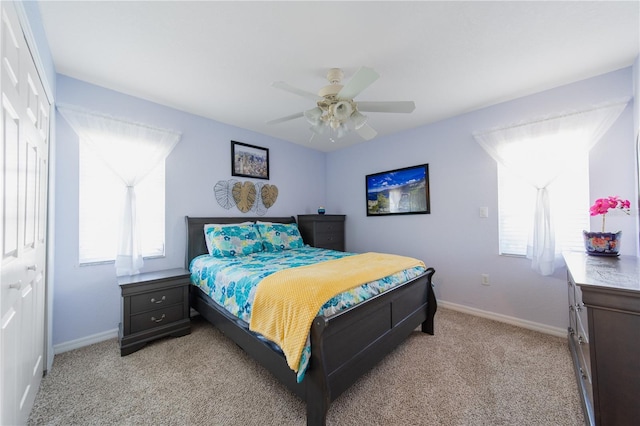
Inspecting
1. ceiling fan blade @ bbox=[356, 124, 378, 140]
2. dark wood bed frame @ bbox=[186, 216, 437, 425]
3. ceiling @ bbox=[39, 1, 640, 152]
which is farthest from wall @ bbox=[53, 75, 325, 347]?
ceiling fan blade @ bbox=[356, 124, 378, 140]

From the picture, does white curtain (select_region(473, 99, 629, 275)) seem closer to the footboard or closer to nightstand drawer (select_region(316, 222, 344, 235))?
the footboard

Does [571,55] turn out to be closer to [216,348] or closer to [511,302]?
[511,302]

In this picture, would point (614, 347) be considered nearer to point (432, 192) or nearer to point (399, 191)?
point (432, 192)

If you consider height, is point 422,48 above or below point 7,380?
above

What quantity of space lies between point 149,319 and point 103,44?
7.69ft

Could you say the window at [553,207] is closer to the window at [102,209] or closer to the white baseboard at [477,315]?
the white baseboard at [477,315]

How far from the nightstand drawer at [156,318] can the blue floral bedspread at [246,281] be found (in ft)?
1.04

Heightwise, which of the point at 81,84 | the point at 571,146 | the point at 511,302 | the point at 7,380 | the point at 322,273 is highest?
the point at 81,84

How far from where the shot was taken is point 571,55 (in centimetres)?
198

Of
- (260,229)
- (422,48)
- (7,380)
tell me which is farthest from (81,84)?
(422,48)

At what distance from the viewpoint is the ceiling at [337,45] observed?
1547 millimetres

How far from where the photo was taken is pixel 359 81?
169 cm

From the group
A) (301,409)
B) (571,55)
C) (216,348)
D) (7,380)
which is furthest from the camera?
(216,348)

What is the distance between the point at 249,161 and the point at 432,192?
2.70 metres
